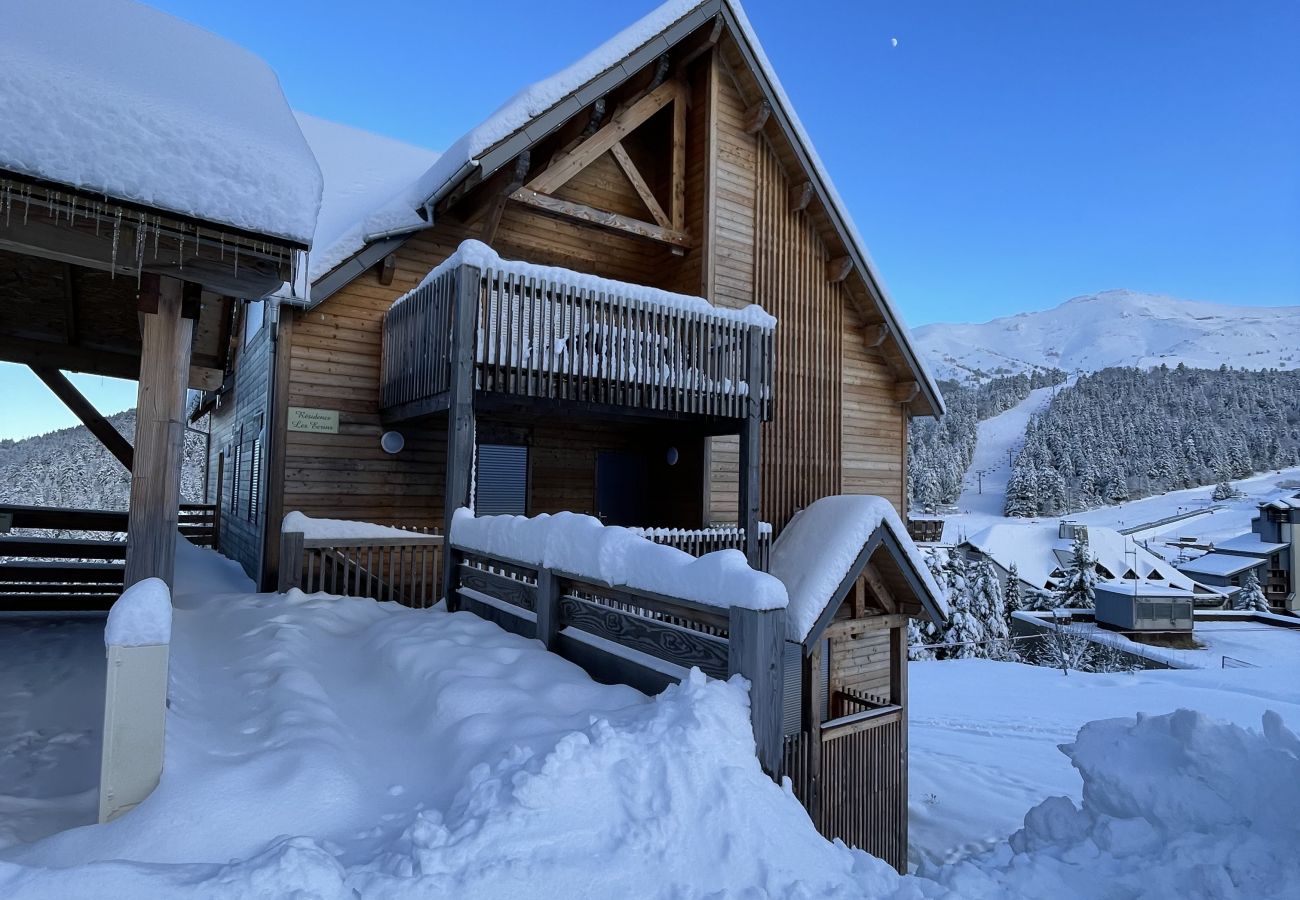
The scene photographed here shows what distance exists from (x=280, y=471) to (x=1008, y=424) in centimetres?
16618

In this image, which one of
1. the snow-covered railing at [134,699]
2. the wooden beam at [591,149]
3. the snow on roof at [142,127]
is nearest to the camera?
the snow-covered railing at [134,699]

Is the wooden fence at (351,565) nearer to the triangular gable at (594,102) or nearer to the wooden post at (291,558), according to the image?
the wooden post at (291,558)

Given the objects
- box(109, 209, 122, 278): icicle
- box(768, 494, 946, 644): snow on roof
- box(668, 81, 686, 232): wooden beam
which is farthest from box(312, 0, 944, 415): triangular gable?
box(768, 494, 946, 644): snow on roof

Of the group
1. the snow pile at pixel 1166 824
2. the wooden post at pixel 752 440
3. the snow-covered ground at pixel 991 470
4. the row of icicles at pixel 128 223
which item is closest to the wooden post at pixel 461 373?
the row of icicles at pixel 128 223

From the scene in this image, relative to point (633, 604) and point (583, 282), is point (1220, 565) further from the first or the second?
point (633, 604)

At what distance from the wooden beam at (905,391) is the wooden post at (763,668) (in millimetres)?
12143

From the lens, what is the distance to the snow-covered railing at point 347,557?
25.5 ft

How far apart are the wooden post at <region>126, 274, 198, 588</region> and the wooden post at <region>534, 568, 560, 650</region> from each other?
8.61ft

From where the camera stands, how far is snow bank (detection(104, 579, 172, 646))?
311 cm

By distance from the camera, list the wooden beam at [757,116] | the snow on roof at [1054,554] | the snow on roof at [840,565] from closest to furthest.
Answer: the snow on roof at [840,565], the wooden beam at [757,116], the snow on roof at [1054,554]

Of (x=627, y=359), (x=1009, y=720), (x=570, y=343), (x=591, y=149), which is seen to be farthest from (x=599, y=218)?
(x=1009, y=720)

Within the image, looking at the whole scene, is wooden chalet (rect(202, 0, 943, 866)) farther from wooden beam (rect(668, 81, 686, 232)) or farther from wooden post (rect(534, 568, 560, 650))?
wooden post (rect(534, 568, 560, 650))

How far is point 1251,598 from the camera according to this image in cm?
4447

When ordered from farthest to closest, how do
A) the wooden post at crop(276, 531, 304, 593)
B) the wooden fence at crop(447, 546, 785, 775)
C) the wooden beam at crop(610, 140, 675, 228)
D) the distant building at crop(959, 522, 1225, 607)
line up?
the distant building at crop(959, 522, 1225, 607) < the wooden beam at crop(610, 140, 675, 228) < the wooden post at crop(276, 531, 304, 593) < the wooden fence at crop(447, 546, 785, 775)
